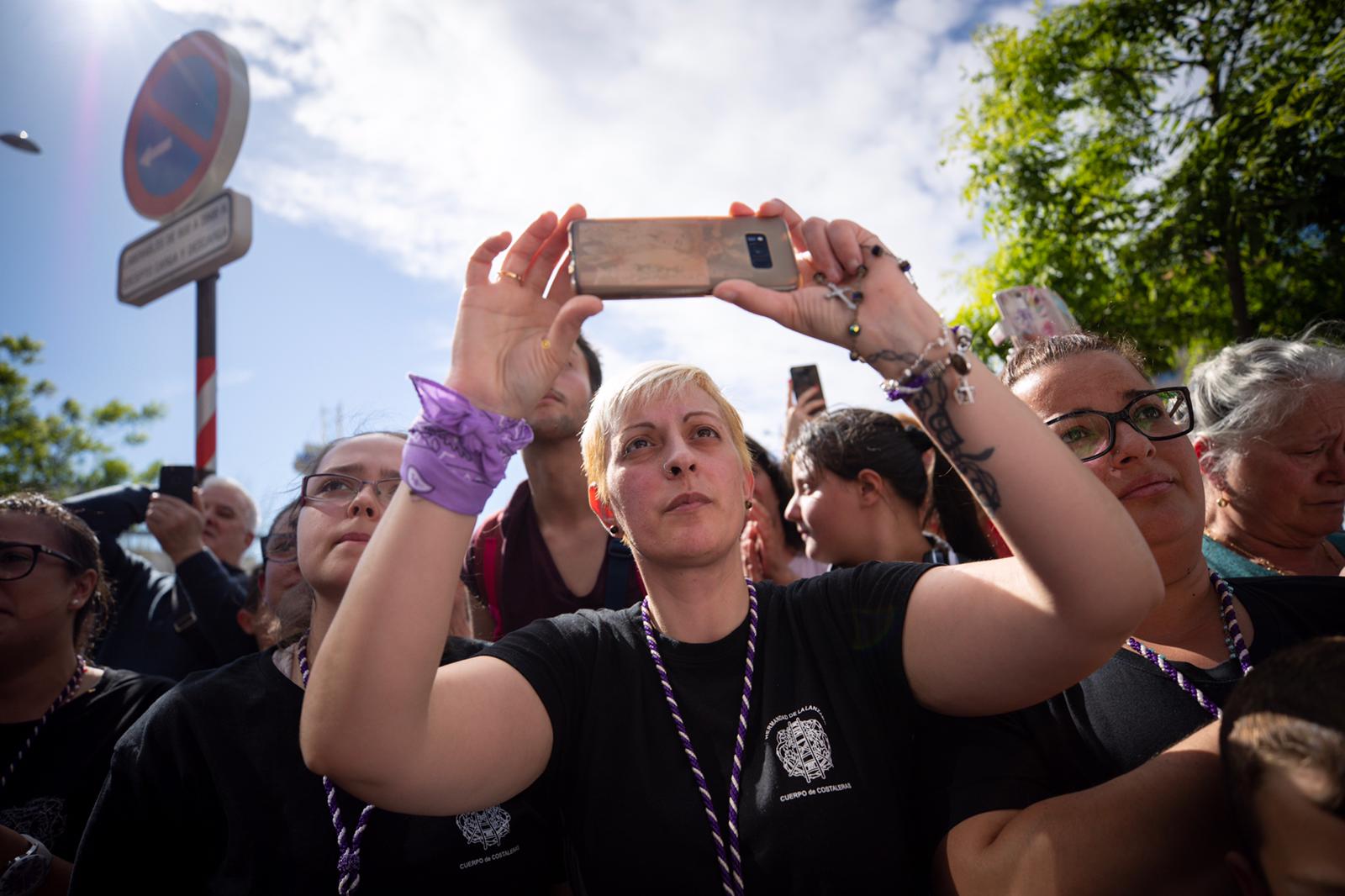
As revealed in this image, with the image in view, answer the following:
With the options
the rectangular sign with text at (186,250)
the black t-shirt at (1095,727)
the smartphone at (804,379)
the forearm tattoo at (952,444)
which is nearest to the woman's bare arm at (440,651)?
the forearm tattoo at (952,444)

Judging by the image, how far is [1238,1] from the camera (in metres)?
8.47

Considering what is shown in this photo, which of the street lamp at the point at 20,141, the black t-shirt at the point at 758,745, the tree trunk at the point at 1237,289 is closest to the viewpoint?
the black t-shirt at the point at 758,745

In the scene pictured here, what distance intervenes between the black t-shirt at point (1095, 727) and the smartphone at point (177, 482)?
12.6ft

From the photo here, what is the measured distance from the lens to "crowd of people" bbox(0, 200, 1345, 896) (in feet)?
4.59

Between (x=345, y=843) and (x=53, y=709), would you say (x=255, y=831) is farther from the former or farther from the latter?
(x=53, y=709)

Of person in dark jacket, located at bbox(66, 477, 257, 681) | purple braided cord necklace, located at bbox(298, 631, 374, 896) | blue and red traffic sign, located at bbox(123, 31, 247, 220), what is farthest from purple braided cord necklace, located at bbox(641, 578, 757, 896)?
blue and red traffic sign, located at bbox(123, 31, 247, 220)

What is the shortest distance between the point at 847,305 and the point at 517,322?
0.66m

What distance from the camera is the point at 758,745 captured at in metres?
1.73

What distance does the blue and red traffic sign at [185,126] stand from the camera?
4.87 m

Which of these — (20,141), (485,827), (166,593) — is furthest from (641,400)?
(20,141)

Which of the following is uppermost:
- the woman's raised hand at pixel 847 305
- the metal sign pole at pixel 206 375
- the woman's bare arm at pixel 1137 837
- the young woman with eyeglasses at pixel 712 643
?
the metal sign pole at pixel 206 375

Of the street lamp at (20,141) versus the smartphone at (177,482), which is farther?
the street lamp at (20,141)

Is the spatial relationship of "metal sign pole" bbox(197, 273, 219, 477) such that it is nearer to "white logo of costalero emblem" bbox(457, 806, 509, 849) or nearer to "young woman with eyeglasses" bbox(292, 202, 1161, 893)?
"white logo of costalero emblem" bbox(457, 806, 509, 849)

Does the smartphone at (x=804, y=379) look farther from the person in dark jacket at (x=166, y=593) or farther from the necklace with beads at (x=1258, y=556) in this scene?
the person in dark jacket at (x=166, y=593)
